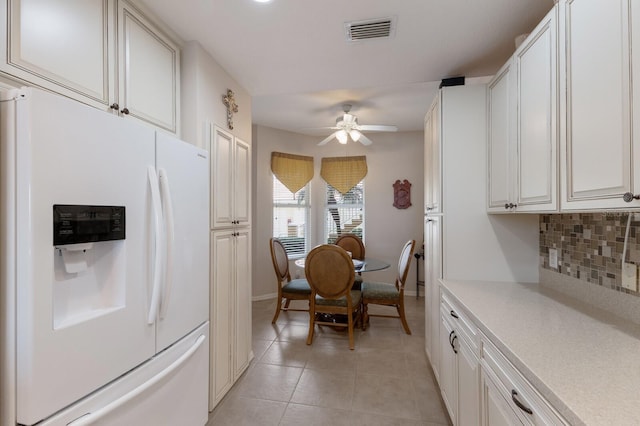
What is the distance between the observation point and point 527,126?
1.49 m

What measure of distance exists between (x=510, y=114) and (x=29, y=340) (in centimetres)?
227

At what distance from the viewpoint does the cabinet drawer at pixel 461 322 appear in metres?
1.40

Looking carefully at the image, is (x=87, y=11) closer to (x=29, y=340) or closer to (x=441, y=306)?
(x=29, y=340)

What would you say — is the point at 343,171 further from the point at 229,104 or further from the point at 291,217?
the point at 229,104

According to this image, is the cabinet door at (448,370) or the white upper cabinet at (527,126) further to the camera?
the cabinet door at (448,370)

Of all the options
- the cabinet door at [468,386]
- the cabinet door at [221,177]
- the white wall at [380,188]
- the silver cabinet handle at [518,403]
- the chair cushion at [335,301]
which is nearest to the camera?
the silver cabinet handle at [518,403]

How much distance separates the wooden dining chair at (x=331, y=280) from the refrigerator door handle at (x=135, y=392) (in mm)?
1530

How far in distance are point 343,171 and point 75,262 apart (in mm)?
4358

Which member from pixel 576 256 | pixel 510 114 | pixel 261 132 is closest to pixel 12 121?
pixel 510 114

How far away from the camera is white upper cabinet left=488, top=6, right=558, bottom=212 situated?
51.1 inches

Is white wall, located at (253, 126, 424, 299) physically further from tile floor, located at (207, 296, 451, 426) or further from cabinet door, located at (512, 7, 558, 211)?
cabinet door, located at (512, 7, 558, 211)

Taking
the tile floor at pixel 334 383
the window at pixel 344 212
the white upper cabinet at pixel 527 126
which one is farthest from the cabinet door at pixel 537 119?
the window at pixel 344 212

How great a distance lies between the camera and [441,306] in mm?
2074

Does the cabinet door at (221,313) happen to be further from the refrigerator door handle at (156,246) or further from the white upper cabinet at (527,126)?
the white upper cabinet at (527,126)
